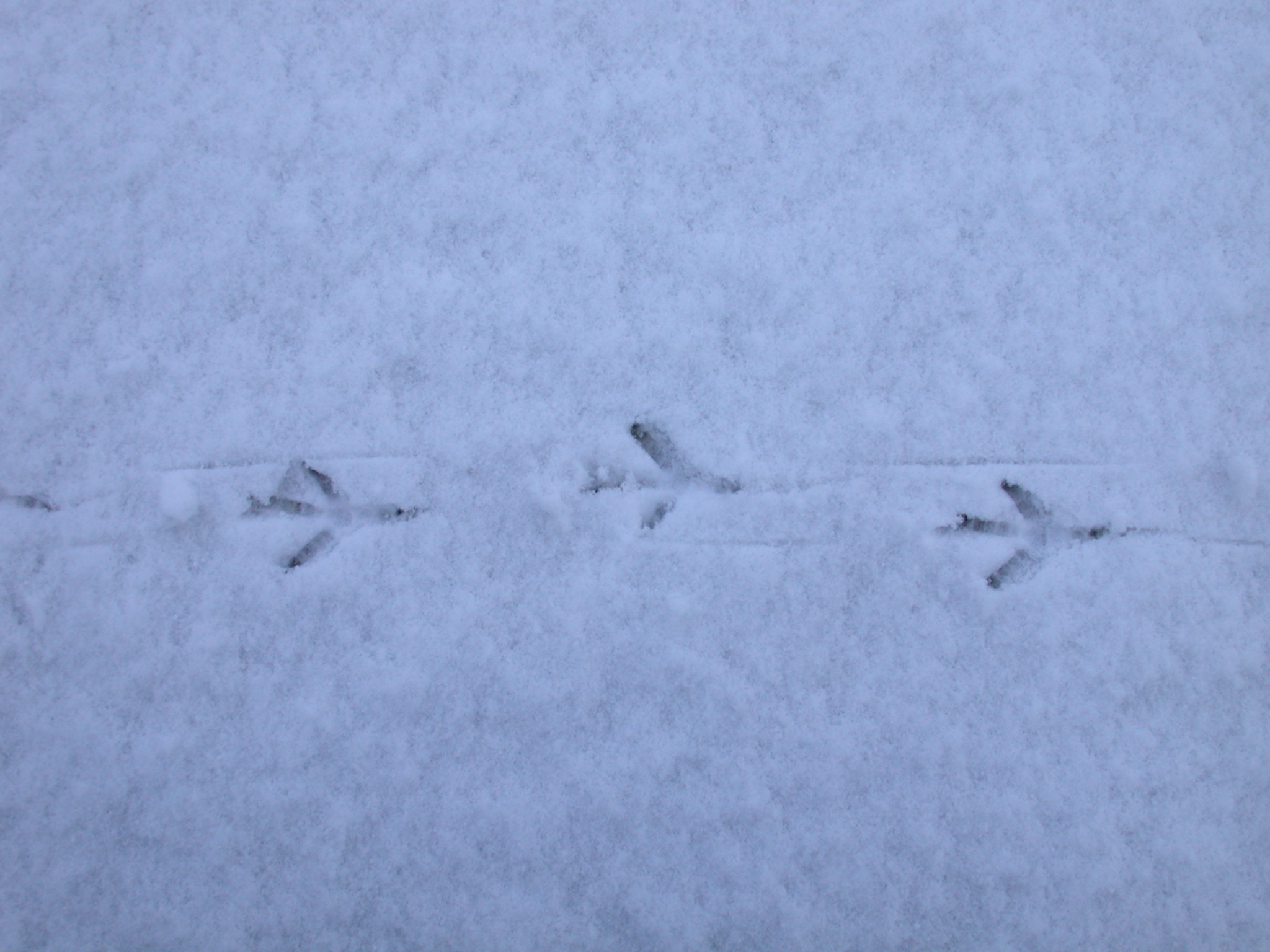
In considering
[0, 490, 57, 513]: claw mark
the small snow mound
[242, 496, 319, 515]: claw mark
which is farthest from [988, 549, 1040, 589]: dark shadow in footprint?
[0, 490, 57, 513]: claw mark

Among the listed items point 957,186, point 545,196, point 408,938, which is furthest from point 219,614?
point 957,186

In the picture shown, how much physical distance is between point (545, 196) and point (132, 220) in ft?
1.91

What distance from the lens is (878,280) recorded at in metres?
1.01

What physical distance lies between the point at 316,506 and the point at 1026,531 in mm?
963

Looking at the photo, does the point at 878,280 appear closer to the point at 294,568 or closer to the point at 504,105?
the point at 504,105

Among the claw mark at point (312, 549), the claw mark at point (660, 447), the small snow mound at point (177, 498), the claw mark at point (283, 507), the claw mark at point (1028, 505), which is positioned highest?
the claw mark at point (660, 447)

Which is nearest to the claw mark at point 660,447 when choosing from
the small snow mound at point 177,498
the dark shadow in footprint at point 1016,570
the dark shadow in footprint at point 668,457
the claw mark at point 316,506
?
the dark shadow in footprint at point 668,457

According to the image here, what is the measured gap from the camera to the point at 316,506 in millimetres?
1008

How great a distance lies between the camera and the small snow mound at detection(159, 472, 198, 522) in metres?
0.99

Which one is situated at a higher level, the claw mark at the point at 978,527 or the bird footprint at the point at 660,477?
the bird footprint at the point at 660,477

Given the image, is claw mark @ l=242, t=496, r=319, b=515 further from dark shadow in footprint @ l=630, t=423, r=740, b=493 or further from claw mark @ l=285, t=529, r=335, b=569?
dark shadow in footprint @ l=630, t=423, r=740, b=493

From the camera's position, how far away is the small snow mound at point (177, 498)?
985 millimetres

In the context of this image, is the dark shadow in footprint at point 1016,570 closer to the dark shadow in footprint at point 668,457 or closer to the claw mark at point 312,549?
the dark shadow in footprint at point 668,457

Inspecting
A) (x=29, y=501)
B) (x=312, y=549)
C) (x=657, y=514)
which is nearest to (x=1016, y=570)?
(x=657, y=514)
